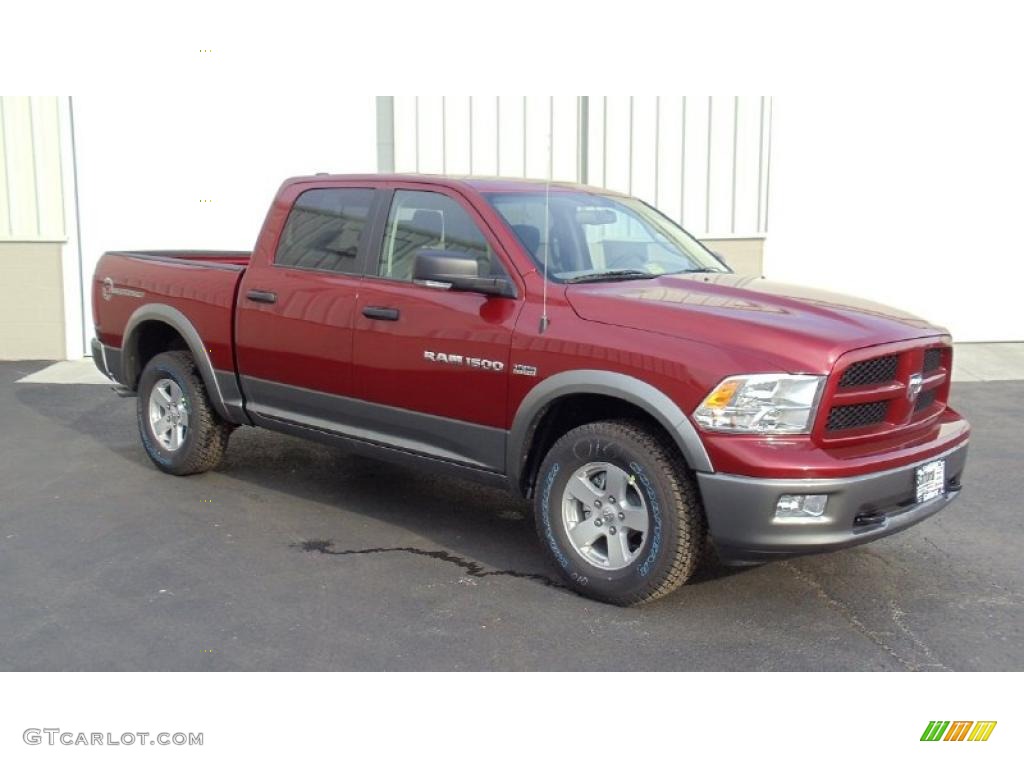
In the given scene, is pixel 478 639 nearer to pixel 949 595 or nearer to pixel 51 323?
pixel 949 595

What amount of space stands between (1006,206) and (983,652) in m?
9.32

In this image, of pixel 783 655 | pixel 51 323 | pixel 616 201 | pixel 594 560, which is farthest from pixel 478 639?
pixel 51 323

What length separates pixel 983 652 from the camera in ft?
13.8

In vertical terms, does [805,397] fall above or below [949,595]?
above

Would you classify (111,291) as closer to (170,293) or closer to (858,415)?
(170,293)

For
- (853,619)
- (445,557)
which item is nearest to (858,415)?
(853,619)

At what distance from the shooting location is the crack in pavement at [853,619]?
411 cm

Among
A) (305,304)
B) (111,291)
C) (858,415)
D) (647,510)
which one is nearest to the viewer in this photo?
(858,415)

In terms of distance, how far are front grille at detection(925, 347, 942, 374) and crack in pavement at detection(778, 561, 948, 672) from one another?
1.11 meters

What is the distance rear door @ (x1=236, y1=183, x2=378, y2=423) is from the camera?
567 cm

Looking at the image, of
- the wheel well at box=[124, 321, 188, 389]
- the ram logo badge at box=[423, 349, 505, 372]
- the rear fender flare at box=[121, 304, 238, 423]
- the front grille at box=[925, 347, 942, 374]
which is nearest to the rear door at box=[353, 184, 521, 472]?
the ram logo badge at box=[423, 349, 505, 372]

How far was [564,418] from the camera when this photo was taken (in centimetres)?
493

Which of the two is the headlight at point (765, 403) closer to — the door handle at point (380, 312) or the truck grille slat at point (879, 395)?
the truck grille slat at point (879, 395)

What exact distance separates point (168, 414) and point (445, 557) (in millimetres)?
2516
